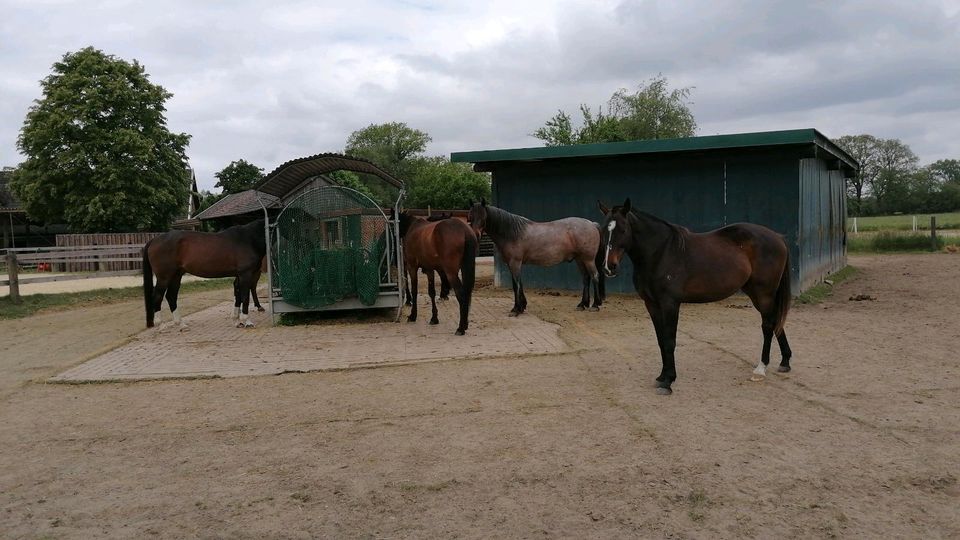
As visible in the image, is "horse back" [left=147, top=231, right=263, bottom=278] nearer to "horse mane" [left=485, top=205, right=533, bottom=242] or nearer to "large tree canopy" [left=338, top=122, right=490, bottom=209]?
"horse mane" [left=485, top=205, right=533, bottom=242]

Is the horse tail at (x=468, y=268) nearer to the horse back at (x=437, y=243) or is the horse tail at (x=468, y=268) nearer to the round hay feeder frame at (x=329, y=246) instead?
the horse back at (x=437, y=243)

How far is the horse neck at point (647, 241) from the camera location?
18.2 feet

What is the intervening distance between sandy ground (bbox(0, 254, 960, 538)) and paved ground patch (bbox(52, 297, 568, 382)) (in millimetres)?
393

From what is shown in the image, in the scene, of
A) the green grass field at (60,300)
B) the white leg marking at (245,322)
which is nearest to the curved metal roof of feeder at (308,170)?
the white leg marking at (245,322)

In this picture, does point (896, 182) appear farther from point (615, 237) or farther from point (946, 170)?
point (615, 237)

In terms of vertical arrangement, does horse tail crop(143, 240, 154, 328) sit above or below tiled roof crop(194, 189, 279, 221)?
below

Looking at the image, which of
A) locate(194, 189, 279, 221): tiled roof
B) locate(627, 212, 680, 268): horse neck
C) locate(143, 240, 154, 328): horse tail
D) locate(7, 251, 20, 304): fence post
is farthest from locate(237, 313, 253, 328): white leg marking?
locate(194, 189, 279, 221): tiled roof

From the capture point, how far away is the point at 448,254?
866 cm

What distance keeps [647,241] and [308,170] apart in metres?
6.25

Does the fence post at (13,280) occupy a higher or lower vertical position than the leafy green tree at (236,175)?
lower

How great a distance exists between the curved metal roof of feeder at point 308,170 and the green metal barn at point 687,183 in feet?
10.9

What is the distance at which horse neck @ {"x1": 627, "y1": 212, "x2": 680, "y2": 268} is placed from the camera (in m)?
5.54

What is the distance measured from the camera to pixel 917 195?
52469mm

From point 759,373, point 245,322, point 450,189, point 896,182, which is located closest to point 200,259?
point 245,322
